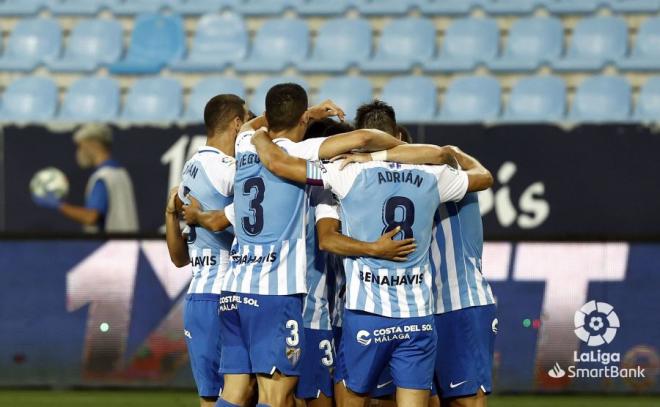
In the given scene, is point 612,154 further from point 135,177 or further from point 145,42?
point 145,42

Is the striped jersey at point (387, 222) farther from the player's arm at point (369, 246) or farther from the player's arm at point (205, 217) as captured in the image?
the player's arm at point (205, 217)

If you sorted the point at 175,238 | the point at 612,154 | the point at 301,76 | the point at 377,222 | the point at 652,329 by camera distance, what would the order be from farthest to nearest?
the point at 301,76 → the point at 612,154 → the point at 652,329 → the point at 175,238 → the point at 377,222

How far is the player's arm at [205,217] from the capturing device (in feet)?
23.7

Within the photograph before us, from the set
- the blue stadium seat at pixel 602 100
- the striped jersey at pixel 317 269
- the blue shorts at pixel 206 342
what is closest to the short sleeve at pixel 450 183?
the striped jersey at pixel 317 269

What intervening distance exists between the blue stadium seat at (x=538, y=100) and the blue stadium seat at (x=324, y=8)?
2.56m

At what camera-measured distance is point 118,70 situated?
15.3 m

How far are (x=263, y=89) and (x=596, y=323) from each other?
546 cm

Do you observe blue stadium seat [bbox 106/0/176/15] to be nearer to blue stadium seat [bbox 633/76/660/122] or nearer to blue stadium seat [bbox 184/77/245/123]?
blue stadium seat [bbox 184/77/245/123]

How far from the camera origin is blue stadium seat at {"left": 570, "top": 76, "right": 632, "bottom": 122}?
13.6 metres

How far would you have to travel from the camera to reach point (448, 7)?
15.1 m

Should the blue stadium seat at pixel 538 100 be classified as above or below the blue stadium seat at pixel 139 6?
below

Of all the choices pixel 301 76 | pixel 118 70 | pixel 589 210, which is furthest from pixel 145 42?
pixel 589 210

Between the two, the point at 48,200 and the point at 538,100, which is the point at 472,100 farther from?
the point at 48,200

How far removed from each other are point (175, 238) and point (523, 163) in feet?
17.5
